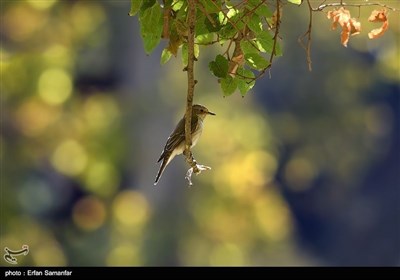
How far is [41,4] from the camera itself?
13984 millimetres

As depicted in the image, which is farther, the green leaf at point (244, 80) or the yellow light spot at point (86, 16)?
the yellow light spot at point (86, 16)

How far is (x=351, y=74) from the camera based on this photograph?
1625cm

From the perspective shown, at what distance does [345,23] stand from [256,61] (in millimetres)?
393

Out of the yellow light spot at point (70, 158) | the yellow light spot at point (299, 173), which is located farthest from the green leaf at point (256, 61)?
the yellow light spot at point (299, 173)

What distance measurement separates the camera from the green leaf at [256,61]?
3.11 meters

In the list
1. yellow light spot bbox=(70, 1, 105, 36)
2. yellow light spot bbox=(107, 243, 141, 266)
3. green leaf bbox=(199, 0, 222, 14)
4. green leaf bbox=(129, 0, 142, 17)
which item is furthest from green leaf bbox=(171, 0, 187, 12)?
yellow light spot bbox=(70, 1, 105, 36)

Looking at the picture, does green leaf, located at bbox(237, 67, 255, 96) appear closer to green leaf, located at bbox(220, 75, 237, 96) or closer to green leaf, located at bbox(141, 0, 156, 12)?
green leaf, located at bbox(220, 75, 237, 96)

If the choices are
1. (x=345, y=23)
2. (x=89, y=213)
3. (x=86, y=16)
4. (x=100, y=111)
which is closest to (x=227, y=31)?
(x=345, y=23)

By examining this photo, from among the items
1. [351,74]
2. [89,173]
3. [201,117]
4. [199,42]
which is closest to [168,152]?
[201,117]

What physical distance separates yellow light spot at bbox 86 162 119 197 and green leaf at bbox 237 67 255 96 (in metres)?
10.7

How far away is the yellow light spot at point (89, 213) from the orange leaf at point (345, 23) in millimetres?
10780

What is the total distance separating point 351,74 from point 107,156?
472 centimetres

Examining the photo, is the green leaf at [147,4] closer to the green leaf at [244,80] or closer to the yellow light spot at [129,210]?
the green leaf at [244,80]

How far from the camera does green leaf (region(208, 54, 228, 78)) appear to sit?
315 centimetres
